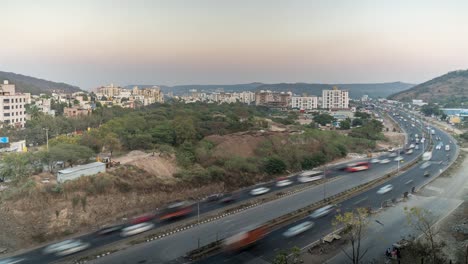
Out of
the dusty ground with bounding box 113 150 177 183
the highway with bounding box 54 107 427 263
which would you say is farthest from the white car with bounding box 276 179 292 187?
the dusty ground with bounding box 113 150 177 183

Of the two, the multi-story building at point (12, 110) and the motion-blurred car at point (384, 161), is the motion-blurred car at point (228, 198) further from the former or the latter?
the multi-story building at point (12, 110)

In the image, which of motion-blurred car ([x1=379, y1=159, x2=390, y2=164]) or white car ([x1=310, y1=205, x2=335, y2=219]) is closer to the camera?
white car ([x1=310, y1=205, x2=335, y2=219])

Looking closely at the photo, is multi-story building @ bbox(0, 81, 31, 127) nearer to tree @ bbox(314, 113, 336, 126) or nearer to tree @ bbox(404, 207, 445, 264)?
tree @ bbox(404, 207, 445, 264)

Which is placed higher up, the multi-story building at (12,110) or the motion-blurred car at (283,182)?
the multi-story building at (12,110)

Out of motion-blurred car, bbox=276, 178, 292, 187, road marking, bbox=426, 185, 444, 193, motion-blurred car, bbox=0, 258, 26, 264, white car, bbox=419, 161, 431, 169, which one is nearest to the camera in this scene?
motion-blurred car, bbox=0, 258, 26, 264

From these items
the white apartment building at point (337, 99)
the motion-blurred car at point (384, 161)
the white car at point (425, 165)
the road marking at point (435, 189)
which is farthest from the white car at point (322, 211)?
the white apartment building at point (337, 99)

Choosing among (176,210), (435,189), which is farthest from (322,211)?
(435,189)

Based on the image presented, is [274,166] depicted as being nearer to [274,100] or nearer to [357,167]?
[357,167]
